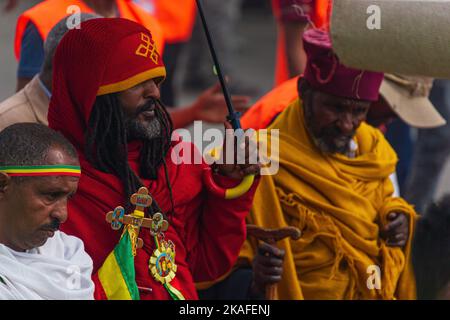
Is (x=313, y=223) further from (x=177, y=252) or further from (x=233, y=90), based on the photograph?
(x=233, y=90)

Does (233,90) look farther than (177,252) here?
Yes

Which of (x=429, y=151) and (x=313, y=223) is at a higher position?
(x=313, y=223)

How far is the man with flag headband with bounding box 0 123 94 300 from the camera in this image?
391 cm

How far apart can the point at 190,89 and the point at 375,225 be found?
6.82 m

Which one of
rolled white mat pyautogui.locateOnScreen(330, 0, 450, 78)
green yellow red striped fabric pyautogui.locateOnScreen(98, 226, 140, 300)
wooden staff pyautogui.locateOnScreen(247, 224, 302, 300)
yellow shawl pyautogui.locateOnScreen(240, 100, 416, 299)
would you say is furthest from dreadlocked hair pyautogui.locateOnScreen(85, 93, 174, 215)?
yellow shawl pyautogui.locateOnScreen(240, 100, 416, 299)

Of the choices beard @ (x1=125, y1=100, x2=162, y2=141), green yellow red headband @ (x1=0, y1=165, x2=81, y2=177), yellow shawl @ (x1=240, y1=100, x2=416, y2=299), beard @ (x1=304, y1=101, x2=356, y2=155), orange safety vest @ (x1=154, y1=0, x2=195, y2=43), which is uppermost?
green yellow red headband @ (x1=0, y1=165, x2=81, y2=177)

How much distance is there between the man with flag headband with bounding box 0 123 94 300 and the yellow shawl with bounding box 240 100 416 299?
1.27 meters

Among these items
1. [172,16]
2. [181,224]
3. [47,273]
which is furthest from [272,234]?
[172,16]

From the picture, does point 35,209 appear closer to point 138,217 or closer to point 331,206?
point 138,217

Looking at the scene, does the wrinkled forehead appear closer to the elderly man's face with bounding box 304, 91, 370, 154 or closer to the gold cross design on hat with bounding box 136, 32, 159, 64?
the elderly man's face with bounding box 304, 91, 370, 154

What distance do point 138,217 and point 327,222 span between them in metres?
1.01

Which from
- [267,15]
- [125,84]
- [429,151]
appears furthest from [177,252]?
[267,15]

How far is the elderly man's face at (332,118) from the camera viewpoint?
5.12 m

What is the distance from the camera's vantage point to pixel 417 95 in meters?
5.99
